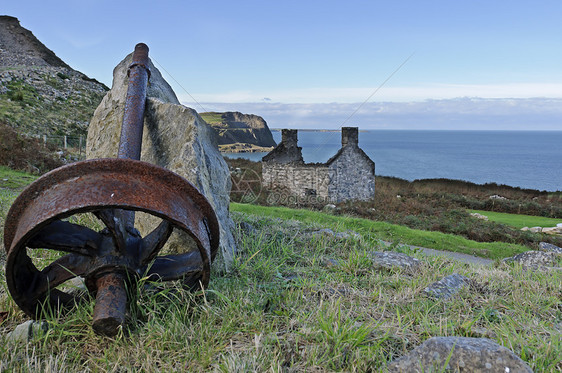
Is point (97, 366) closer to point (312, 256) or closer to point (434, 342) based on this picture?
point (434, 342)

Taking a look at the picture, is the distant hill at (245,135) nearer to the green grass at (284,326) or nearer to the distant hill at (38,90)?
the distant hill at (38,90)

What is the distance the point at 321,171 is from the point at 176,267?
63.6ft

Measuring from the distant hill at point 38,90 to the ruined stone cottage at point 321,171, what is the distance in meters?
12.3

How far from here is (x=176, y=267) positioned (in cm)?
324

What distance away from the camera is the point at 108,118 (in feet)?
18.0

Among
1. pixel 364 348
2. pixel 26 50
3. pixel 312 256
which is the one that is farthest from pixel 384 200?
pixel 26 50

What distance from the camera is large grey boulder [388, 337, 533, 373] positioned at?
2232 mm

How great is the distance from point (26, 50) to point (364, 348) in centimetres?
4993

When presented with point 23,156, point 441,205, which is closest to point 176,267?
point 23,156

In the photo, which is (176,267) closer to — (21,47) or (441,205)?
(441,205)

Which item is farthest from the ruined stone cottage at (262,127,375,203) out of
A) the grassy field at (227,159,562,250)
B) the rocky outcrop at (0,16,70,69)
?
the rocky outcrop at (0,16,70,69)

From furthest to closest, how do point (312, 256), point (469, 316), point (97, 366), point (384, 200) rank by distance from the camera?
point (384, 200) → point (312, 256) → point (469, 316) → point (97, 366)

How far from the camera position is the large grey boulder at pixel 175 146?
A: 14.3 feet

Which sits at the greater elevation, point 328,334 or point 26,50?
Answer: point 26,50
